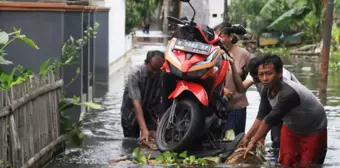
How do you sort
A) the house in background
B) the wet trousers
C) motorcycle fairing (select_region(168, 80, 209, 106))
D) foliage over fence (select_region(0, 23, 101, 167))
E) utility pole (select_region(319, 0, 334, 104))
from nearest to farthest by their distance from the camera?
foliage over fence (select_region(0, 23, 101, 167)) < the wet trousers < motorcycle fairing (select_region(168, 80, 209, 106)) < utility pole (select_region(319, 0, 334, 104)) < the house in background

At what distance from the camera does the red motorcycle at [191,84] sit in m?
7.45

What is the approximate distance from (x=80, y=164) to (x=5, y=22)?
2275mm

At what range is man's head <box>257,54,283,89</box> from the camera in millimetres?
6300

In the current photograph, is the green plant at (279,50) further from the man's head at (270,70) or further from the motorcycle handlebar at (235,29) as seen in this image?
the man's head at (270,70)

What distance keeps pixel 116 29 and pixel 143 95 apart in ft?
46.4

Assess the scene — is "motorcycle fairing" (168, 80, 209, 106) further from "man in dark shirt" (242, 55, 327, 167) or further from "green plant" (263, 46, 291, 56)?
"green plant" (263, 46, 291, 56)

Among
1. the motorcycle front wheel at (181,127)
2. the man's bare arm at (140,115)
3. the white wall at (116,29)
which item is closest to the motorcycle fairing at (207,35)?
the motorcycle front wheel at (181,127)

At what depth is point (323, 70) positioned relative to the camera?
16.0 metres

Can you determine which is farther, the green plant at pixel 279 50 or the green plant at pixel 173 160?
the green plant at pixel 279 50

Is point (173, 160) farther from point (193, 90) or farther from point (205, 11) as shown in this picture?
point (205, 11)

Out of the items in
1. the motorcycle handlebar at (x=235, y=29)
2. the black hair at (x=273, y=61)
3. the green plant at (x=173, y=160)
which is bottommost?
the green plant at (x=173, y=160)

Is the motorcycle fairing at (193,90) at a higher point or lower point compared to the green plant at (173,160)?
higher

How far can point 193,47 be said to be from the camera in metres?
7.61

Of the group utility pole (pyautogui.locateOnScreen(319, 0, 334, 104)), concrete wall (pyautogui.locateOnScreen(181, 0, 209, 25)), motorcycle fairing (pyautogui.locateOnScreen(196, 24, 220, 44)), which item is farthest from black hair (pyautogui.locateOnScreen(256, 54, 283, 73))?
concrete wall (pyautogui.locateOnScreen(181, 0, 209, 25))
